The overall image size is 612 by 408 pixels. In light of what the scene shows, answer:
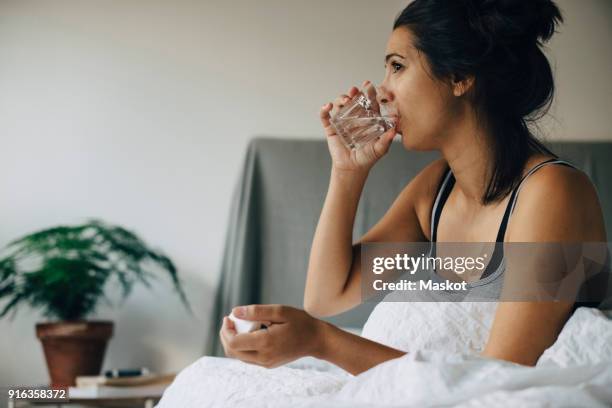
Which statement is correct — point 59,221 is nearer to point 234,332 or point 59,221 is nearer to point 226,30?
point 226,30

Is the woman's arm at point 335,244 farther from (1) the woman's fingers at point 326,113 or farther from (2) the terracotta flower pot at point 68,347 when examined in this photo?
(2) the terracotta flower pot at point 68,347

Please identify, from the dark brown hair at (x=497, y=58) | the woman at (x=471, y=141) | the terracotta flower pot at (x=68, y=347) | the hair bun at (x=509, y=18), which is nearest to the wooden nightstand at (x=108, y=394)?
the terracotta flower pot at (x=68, y=347)

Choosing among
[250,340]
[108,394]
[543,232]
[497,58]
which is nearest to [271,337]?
[250,340]

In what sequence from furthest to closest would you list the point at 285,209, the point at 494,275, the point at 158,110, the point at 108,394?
the point at 158,110
the point at 285,209
the point at 108,394
the point at 494,275

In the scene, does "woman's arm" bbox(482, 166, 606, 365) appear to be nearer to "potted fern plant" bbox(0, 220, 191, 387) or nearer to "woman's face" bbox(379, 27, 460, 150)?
"woman's face" bbox(379, 27, 460, 150)

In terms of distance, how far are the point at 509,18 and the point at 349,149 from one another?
0.36m

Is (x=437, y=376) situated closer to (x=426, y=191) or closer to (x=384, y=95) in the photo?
(x=384, y=95)

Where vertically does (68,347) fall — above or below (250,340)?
below

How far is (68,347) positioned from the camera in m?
2.21

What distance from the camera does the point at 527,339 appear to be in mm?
995

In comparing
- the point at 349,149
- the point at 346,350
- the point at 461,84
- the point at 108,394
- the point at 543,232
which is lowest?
the point at 108,394

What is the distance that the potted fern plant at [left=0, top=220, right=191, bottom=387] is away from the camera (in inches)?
86.9

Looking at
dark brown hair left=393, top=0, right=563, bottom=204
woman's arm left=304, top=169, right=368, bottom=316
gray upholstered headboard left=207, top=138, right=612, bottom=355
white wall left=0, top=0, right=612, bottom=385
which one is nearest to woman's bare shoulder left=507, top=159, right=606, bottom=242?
dark brown hair left=393, top=0, right=563, bottom=204

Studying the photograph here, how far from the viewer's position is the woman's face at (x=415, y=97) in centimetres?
128
